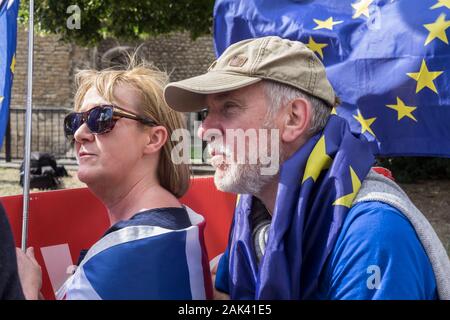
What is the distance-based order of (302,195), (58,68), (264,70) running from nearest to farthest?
(302,195), (264,70), (58,68)

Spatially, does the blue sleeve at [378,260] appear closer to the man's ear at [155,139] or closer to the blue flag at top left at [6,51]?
the man's ear at [155,139]

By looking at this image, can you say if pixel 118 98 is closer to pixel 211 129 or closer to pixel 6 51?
pixel 211 129

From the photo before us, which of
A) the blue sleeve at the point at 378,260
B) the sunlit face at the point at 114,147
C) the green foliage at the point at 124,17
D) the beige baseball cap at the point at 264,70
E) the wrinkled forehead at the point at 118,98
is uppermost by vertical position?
the green foliage at the point at 124,17

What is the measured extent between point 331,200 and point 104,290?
2.22 ft

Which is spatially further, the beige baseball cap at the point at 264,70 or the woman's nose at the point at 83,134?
the woman's nose at the point at 83,134

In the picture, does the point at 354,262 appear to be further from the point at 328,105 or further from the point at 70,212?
the point at 70,212

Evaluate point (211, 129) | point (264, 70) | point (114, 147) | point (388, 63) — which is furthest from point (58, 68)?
point (264, 70)

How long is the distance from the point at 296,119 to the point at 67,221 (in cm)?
139

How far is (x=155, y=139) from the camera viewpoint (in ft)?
7.68

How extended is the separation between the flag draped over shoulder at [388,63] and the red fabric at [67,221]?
938mm

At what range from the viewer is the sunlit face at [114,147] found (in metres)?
2.25

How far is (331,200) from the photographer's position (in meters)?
1.87

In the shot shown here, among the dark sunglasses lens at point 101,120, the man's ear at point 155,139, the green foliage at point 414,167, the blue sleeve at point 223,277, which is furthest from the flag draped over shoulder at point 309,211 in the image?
the green foliage at point 414,167
